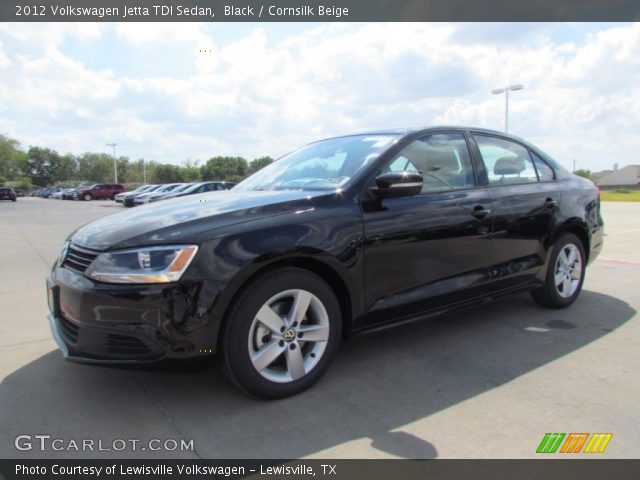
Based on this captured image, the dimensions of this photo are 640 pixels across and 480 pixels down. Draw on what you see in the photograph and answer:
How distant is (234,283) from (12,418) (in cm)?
143

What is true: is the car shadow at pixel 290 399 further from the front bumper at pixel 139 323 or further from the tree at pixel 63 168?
the tree at pixel 63 168

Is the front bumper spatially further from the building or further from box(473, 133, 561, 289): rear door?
the building

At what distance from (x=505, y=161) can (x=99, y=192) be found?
4843 centimetres

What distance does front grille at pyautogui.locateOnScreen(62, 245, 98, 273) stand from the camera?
266 centimetres

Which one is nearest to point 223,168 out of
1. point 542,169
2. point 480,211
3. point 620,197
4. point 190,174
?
point 190,174

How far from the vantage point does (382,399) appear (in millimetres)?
2871

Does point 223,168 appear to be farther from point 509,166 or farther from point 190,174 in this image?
point 509,166

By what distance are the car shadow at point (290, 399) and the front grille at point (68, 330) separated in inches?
16.2

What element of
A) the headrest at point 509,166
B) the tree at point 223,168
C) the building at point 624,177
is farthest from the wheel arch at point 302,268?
the building at point 624,177

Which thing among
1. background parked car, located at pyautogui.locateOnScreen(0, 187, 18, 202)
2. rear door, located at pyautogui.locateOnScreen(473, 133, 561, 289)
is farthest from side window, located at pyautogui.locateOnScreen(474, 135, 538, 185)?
background parked car, located at pyautogui.locateOnScreen(0, 187, 18, 202)

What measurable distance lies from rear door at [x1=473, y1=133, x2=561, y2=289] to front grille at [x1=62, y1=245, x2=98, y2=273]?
2850mm

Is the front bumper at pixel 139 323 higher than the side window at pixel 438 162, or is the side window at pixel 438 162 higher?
the side window at pixel 438 162

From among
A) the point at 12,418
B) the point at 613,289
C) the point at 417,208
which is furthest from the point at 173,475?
the point at 613,289

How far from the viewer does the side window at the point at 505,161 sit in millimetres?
4008
